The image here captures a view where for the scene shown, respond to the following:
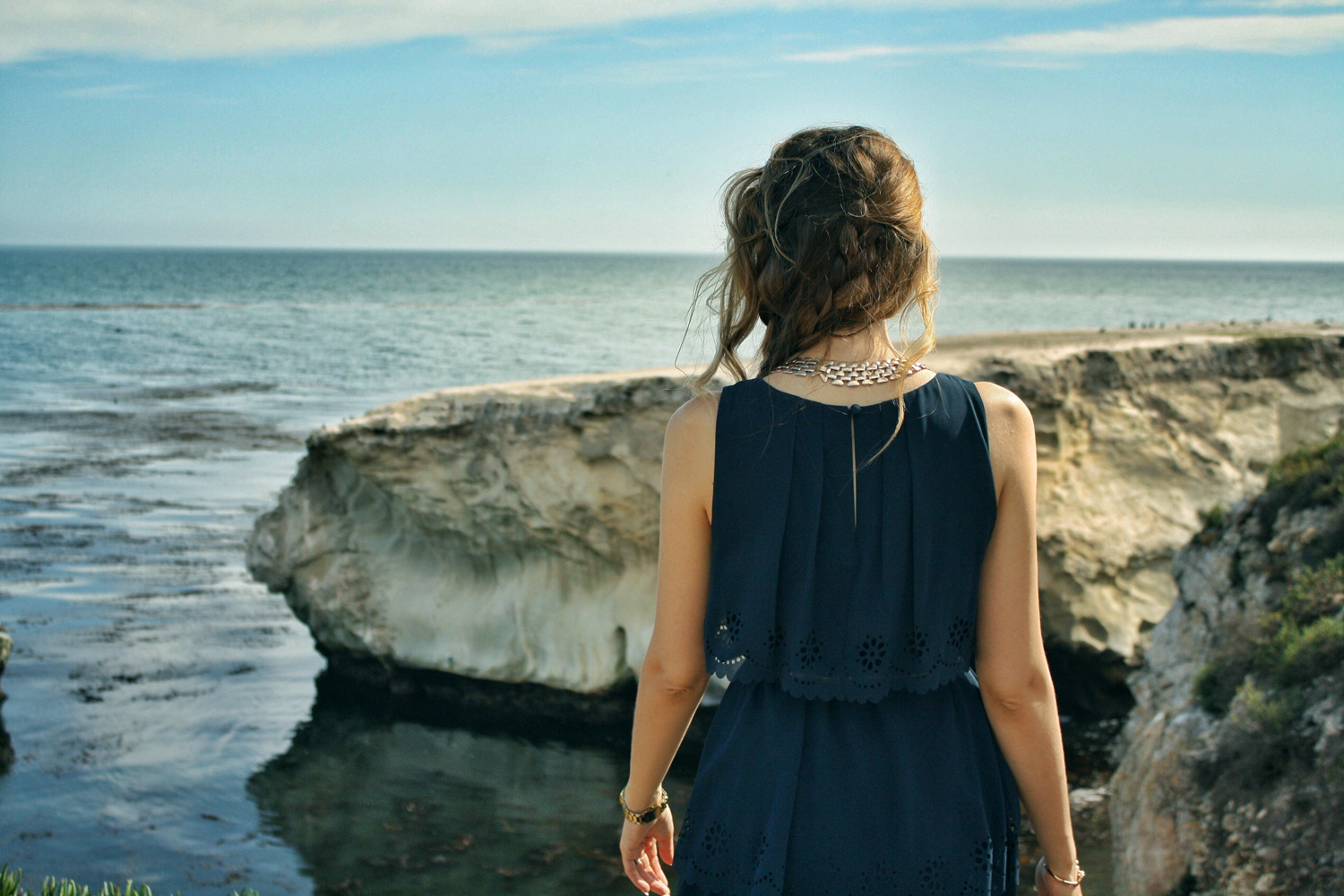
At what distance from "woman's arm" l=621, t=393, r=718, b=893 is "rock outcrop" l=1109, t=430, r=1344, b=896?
2809mm

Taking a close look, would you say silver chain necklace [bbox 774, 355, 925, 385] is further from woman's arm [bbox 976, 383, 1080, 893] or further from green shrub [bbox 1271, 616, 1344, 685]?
green shrub [bbox 1271, 616, 1344, 685]

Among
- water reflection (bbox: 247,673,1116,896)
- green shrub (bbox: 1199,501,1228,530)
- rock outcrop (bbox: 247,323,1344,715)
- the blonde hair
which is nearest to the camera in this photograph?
the blonde hair

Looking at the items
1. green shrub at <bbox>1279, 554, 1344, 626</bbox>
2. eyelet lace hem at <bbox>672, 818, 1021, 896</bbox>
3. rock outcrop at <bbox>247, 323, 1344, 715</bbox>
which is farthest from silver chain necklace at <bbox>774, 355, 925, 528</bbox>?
rock outcrop at <bbox>247, 323, 1344, 715</bbox>

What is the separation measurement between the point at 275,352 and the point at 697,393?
3972 cm

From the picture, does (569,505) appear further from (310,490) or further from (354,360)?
(354,360)

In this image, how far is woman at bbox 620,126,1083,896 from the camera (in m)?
1.85

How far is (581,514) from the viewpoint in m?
8.71

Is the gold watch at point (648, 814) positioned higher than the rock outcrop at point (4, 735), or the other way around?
the gold watch at point (648, 814)

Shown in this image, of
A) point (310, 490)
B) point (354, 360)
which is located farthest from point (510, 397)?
point (354, 360)

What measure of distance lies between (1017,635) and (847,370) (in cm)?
59

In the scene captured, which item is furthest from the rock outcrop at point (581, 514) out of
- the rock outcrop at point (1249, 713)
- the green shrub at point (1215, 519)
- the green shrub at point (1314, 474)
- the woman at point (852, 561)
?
the woman at point (852, 561)

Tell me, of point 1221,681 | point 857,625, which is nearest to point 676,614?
point 857,625

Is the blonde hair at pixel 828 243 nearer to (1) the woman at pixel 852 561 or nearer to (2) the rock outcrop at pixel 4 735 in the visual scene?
(1) the woman at pixel 852 561

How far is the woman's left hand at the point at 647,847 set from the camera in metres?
2.15
